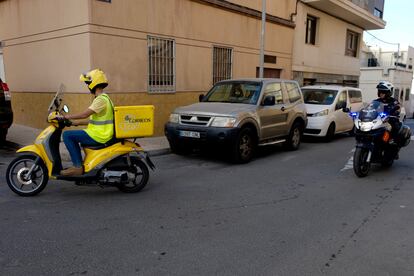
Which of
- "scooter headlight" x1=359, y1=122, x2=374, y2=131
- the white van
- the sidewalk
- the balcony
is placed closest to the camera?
"scooter headlight" x1=359, y1=122, x2=374, y2=131

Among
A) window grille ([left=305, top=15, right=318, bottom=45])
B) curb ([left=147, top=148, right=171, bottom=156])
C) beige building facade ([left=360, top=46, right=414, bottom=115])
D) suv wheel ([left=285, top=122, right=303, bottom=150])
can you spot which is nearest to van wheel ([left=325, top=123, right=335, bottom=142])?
suv wheel ([left=285, top=122, right=303, bottom=150])

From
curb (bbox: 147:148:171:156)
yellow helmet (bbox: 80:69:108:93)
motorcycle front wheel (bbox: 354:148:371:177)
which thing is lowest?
curb (bbox: 147:148:171:156)

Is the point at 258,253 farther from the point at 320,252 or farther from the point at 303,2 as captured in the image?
the point at 303,2

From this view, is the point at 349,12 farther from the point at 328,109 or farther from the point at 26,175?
the point at 26,175

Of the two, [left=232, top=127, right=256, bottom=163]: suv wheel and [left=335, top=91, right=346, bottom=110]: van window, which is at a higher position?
[left=335, top=91, right=346, bottom=110]: van window

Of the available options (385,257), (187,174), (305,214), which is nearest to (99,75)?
(187,174)

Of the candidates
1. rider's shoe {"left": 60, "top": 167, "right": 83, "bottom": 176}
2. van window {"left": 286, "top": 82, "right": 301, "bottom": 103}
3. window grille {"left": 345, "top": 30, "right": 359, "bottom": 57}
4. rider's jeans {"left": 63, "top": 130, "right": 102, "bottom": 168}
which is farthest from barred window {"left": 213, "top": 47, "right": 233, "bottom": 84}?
window grille {"left": 345, "top": 30, "right": 359, "bottom": 57}

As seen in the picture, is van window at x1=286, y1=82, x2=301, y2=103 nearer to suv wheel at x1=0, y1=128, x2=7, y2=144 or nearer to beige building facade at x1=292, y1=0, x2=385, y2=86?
suv wheel at x1=0, y1=128, x2=7, y2=144

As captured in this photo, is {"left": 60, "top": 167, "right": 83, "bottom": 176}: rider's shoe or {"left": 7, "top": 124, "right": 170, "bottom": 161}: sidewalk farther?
{"left": 7, "top": 124, "right": 170, "bottom": 161}: sidewalk

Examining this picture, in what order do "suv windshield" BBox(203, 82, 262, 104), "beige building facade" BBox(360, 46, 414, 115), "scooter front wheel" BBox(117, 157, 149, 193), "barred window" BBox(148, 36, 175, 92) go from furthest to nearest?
"beige building facade" BBox(360, 46, 414, 115) < "barred window" BBox(148, 36, 175, 92) < "suv windshield" BBox(203, 82, 262, 104) < "scooter front wheel" BBox(117, 157, 149, 193)

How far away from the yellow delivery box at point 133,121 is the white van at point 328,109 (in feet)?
23.5

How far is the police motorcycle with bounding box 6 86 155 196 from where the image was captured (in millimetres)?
5129

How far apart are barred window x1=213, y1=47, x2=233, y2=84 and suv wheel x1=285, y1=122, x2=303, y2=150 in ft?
14.0

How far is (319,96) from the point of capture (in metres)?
12.1
